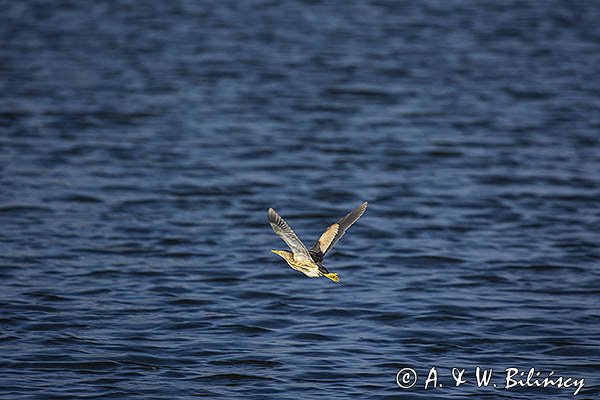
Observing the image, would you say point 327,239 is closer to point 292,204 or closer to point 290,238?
point 290,238

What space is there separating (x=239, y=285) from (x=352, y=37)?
1483 cm

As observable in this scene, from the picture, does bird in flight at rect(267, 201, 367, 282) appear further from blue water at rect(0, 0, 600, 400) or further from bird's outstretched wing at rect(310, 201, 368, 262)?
blue water at rect(0, 0, 600, 400)

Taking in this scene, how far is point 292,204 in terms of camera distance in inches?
538

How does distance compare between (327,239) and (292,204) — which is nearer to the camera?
(327,239)

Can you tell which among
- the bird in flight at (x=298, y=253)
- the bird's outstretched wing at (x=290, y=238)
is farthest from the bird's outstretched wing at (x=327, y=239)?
the bird's outstretched wing at (x=290, y=238)

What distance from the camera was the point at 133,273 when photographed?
11.1 metres

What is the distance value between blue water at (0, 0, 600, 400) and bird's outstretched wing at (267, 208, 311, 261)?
1.61 meters

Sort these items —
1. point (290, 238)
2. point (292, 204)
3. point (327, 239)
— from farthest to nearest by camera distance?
point (292, 204)
point (327, 239)
point (290, 238)

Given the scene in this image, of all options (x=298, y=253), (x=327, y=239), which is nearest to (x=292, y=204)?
(x=327, y=239)

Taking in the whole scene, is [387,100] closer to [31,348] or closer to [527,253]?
[527,253]

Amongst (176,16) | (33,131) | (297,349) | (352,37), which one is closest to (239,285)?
(297,349)

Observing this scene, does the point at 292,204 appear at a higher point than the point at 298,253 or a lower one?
lower

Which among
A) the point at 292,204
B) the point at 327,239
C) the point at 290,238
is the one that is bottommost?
the point at 292,204

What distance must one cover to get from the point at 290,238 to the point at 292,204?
657cm
